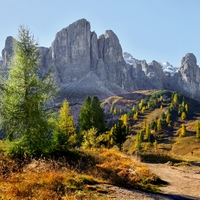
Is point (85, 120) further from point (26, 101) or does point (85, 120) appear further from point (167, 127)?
point (167, 127)

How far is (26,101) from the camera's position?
1830 centimetres

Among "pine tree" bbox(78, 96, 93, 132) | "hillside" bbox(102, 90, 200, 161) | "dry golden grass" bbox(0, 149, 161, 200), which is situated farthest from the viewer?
"hillside" bbox(102, 90, 200, 161)

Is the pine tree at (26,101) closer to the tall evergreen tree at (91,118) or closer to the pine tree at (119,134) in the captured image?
the tall evergreen tree at (91,118)

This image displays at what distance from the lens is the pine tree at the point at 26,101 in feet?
58.0

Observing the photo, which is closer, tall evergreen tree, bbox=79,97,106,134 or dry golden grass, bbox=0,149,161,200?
dry golden grass, bbox=0,149,161,200

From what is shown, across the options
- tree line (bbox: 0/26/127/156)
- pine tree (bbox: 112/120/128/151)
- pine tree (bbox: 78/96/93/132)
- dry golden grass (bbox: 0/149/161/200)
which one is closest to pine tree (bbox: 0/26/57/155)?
tree line (bbox: 0/26/127/156)

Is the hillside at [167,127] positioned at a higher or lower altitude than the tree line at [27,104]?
lower

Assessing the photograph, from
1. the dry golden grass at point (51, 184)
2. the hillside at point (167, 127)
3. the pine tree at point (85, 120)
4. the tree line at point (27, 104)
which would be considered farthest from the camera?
the hillside at point (167, 127)

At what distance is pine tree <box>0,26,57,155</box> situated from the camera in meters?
17.7

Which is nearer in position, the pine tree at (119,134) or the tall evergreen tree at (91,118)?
the tall evergreen tree at (91,118)

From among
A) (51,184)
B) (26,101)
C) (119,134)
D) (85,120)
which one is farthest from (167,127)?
(51,184)

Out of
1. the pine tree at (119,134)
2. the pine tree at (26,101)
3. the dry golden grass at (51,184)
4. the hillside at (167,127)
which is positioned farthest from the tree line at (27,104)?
the hillside at (167,127)

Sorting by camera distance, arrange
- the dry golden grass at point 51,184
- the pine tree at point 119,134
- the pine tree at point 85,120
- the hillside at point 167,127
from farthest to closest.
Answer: the hillside at point 167,127
the pine tree at point 119,134
the pine tree at point 85,120
the dry golden grass at point 51,184

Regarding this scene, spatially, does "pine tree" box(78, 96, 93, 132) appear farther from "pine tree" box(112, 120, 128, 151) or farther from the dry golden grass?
the dry golden grass
